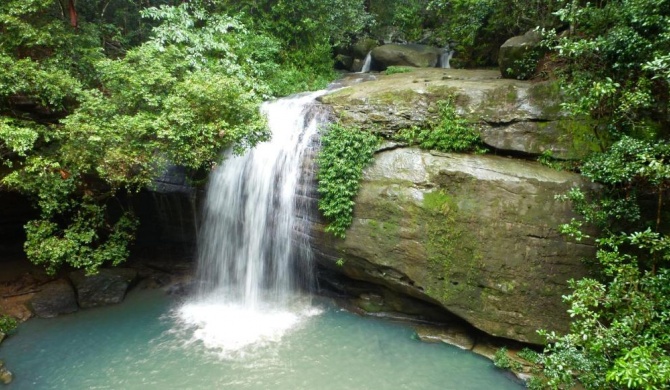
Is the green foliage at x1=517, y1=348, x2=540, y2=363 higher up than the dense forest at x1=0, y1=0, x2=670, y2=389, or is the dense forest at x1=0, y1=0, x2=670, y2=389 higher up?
the dense forest at x1=0, y1=0, x2=670, y2=389

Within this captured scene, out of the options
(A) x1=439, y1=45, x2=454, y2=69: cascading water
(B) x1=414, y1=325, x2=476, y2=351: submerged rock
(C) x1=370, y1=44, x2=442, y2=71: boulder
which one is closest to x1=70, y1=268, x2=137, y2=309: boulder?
(B) x1=414, y1=325, x2=476, y2=351: submerged rock

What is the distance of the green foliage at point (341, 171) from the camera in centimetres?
891

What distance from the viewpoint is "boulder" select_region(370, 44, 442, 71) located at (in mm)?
15586

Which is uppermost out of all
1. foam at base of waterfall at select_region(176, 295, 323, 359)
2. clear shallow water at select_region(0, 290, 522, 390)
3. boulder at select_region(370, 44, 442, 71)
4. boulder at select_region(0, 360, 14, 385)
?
boulder at select_region(370, 44, 442, 71)

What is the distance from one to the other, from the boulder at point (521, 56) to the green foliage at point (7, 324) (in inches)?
517

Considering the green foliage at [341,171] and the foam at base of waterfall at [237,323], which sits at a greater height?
the green foliage at [341,171]

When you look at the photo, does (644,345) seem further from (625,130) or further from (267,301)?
(267,301)

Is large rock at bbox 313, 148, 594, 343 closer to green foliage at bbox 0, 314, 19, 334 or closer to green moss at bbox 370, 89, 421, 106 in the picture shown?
green moss at bbox 370, 89, 421, 106

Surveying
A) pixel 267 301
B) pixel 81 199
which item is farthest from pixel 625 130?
pixel 81 199

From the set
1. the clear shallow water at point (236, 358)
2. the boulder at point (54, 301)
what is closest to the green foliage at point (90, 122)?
the boulder at point (54, 301)

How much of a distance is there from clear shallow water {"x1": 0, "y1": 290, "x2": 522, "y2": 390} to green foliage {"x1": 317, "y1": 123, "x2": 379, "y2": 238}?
239 centimetres

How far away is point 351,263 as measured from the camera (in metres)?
9.32

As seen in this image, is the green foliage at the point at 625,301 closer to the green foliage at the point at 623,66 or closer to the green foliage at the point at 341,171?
the green foliage at the point at 623,66

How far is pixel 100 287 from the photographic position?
10711 millimetres
